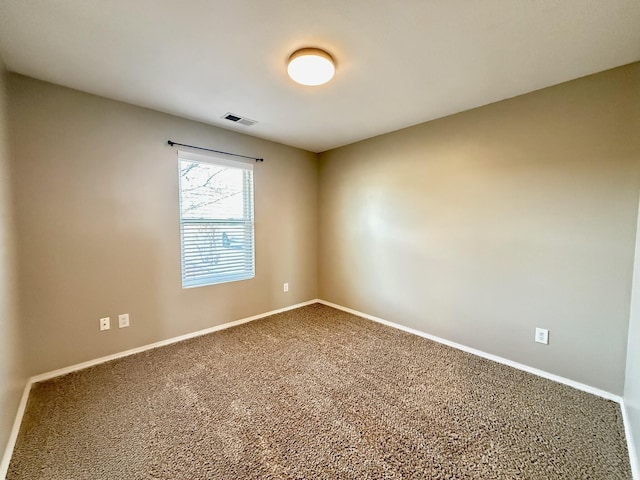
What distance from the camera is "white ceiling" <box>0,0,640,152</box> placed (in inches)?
55.5

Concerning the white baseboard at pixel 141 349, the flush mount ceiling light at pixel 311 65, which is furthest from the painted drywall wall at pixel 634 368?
the white baseboard at pixel 141 349

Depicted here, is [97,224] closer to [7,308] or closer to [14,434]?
[7,308]

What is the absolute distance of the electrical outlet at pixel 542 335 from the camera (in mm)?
2227

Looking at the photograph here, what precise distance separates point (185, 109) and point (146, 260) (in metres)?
1.56

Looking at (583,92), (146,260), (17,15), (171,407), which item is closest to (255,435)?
(171,407)

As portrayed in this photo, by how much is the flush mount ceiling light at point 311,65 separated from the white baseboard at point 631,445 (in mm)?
2820

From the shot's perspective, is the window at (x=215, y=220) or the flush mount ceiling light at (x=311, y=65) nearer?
the flush mount ceiling light at (x=311, y=65)

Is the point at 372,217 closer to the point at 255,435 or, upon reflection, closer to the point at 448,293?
the point at 448,293

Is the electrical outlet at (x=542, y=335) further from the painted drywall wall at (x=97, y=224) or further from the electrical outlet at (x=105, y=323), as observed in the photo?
the electrical outlet at (x=105, y=323)

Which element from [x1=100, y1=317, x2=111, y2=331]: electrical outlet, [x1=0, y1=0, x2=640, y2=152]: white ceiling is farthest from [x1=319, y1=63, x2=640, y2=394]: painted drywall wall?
[x1=100, y1=317, x2=111, y2=331]: electrical outlet

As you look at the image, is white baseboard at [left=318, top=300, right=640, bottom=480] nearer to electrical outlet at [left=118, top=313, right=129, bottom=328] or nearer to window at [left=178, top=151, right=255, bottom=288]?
window at [left=178, top=151, right=255, bottom=288]

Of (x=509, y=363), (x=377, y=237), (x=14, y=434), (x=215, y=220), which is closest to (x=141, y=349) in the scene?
(x=14, y=434)

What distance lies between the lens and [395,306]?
3.32m

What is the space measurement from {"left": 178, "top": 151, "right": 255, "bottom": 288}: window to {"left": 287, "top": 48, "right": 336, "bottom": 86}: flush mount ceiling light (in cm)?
165
